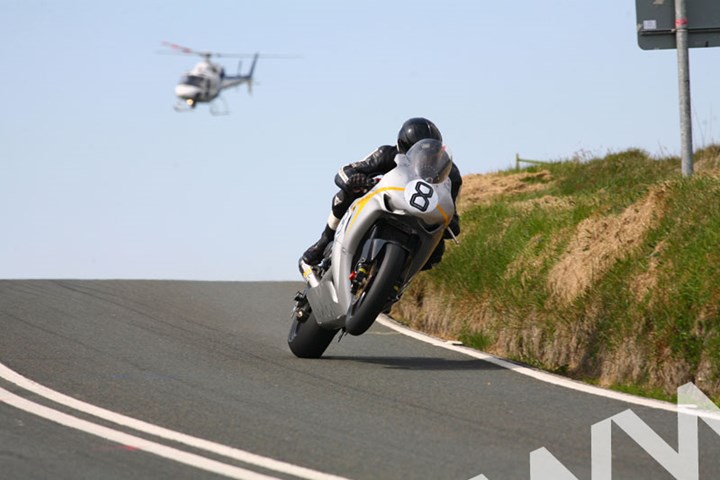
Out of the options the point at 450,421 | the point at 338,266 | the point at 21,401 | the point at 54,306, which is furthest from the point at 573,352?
the point at 54,306

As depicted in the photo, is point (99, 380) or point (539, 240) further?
point (539, 240)

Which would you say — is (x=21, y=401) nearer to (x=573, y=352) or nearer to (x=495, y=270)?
(x=573, y=352)

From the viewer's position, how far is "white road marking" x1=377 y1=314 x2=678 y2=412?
7812mm

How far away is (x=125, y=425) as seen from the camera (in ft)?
22.1

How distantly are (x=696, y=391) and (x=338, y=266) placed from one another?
295cm

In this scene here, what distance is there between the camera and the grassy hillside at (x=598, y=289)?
8680 millimetres

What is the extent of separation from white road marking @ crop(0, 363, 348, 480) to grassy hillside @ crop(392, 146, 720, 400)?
3.56 metres

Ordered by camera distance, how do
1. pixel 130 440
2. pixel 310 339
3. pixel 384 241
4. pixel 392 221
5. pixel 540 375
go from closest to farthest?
pixel 130 440 < pixel 540 375 < pixel 384 241 < pixel 392 221 < pixel 310 339

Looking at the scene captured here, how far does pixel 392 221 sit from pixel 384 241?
0.21 metres

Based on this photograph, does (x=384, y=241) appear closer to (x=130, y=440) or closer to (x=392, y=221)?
(x=392, y=221)

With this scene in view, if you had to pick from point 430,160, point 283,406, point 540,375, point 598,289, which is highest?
point 430,160

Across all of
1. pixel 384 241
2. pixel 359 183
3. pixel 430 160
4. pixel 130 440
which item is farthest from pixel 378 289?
Answer: pixel 130 440

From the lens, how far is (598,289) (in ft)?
32.5

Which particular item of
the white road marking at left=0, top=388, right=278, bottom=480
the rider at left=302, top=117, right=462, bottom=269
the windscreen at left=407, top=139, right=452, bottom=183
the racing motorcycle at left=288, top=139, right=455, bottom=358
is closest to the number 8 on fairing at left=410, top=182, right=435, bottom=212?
the racing motorcycle at left=288, top=139, right=455, bottom=358
